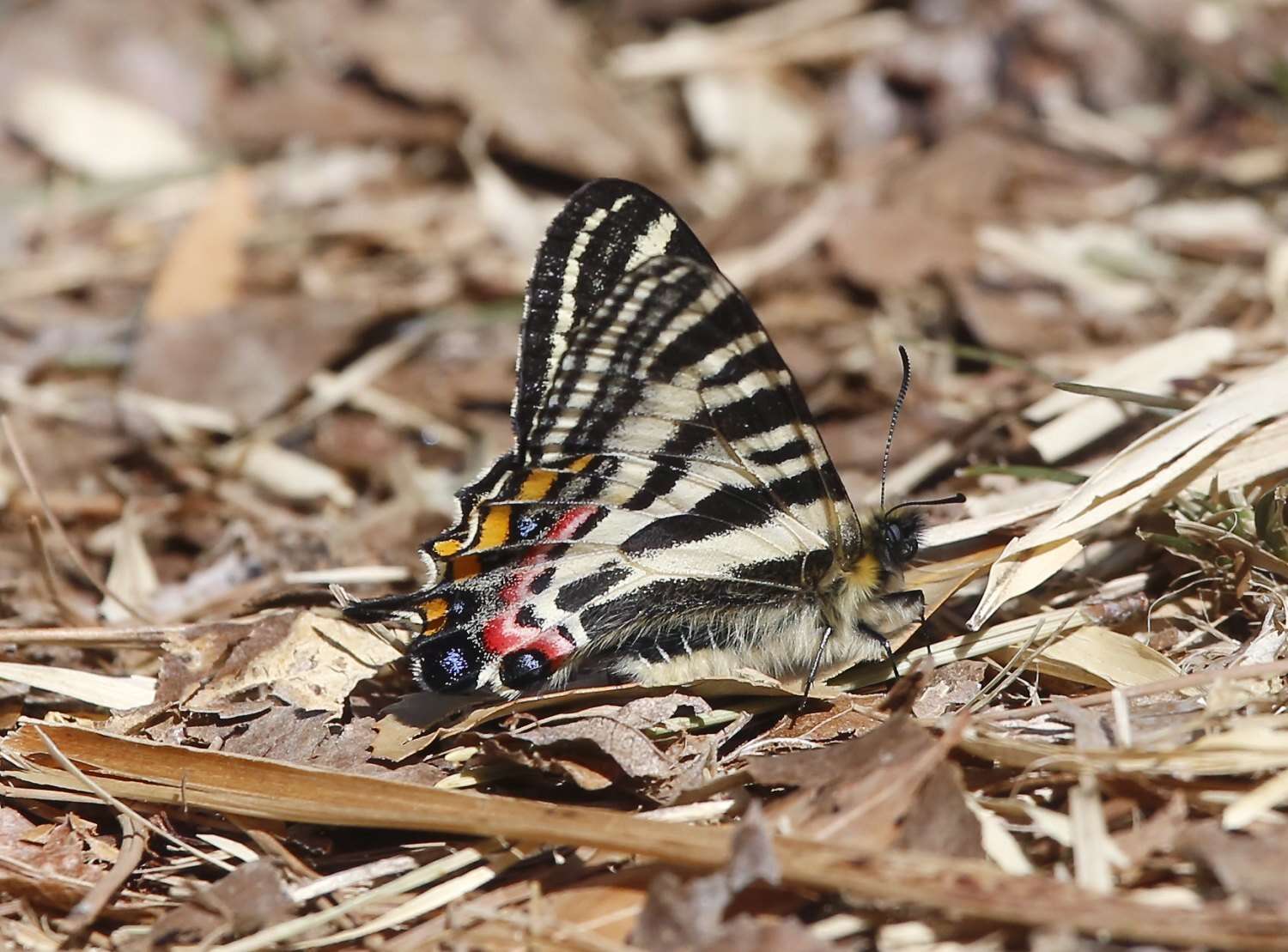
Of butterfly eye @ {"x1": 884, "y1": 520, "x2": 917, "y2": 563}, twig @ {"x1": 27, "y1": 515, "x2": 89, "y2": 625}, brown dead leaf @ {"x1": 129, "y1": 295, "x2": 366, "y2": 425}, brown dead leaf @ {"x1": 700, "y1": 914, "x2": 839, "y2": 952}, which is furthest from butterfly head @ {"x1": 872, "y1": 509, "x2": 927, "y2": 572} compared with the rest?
brown dead leaf @ {"x1": 129, "y1": 295, "x2": 366, "y2": 425}

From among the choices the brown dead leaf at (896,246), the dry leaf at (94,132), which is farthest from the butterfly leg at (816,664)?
the dry leaf at (94,132)

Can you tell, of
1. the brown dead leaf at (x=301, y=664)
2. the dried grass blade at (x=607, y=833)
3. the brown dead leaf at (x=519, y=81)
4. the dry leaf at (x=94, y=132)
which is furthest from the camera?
the dry leaf at (x=94, y=132)

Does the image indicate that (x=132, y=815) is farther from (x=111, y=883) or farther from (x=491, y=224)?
(x=491, y=224)

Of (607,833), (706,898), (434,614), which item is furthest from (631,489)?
(706,898)

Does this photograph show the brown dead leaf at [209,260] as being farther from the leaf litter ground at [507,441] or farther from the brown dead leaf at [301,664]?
the brown dead leaf at [301,664]

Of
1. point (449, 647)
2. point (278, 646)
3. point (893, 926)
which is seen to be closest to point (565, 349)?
point (449, 647)

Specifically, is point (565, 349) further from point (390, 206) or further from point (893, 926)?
point (390, 206)
